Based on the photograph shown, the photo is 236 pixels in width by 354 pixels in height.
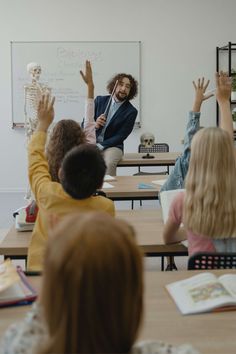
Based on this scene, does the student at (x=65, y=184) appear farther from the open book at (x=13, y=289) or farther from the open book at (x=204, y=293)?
the open book at (x=204, y=293)

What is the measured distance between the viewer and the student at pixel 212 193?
6.48 feet

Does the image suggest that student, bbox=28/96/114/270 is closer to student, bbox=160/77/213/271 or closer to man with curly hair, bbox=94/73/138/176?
student, bbox=160/77/213/271

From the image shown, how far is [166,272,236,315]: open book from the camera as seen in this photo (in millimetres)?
1514

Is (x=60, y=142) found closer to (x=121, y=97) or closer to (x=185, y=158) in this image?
(x=185, y=158)

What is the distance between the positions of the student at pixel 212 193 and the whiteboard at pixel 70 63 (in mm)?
5167

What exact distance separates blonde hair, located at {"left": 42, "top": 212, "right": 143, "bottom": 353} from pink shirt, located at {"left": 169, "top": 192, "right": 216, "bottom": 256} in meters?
1.31

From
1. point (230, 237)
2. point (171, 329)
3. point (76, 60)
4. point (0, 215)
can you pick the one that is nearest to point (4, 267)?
point (171, 329)

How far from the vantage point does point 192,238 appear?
81.5 inches

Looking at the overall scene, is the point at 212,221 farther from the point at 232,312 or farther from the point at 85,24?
the point at 85,24

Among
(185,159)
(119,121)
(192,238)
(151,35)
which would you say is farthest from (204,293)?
(151,35)

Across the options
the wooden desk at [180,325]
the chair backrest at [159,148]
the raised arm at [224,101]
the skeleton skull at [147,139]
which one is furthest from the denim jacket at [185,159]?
the chair backrest at [159,148]

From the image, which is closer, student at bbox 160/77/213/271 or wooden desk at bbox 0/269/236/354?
wooden desk at bbox 0/269/236/354

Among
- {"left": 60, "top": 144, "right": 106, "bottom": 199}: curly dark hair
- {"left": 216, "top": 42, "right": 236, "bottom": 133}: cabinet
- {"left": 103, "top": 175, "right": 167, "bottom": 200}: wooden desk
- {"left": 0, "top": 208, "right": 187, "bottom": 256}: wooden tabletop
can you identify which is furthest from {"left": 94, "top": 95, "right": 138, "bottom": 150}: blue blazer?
{"left": 60, "top": 144, "right": 106, "bottom": 199}: curly dark hair

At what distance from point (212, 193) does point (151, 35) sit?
17.8 ft
